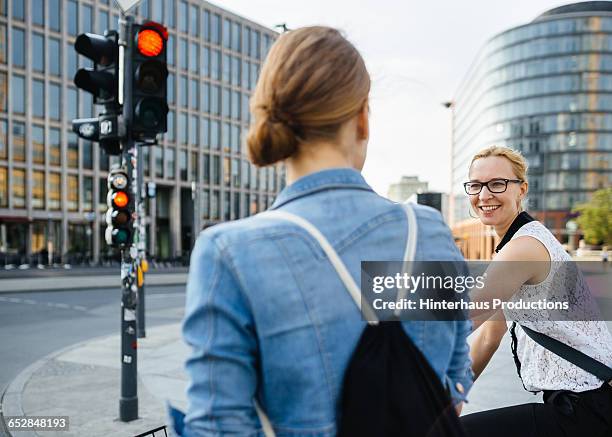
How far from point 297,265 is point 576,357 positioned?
52.8 inches

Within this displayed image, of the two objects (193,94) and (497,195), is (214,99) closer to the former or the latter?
(193,94)

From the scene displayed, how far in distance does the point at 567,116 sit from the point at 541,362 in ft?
280

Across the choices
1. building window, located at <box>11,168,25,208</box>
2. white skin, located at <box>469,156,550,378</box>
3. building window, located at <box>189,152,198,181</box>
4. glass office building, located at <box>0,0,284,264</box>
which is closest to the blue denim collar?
white skin, located at <box>469,156,550,378</box>

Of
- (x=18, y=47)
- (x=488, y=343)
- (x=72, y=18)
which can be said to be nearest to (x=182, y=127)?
(x=72, y=18)

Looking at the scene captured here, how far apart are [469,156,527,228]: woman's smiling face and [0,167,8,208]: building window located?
45.7 metres

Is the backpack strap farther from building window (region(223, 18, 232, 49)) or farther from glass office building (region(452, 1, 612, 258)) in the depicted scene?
glass office building (region(452, 1, 612, 258))

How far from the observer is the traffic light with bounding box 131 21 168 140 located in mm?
5555

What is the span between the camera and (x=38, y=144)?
144 feet

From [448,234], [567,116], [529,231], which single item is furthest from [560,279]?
[567,116]

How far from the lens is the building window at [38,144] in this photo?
4375cm

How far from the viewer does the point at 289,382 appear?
41.5 inches

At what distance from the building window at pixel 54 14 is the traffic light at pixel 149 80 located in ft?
149

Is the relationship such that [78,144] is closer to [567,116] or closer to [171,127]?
[171,127]

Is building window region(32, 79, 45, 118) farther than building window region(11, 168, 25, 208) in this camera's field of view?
Yes
